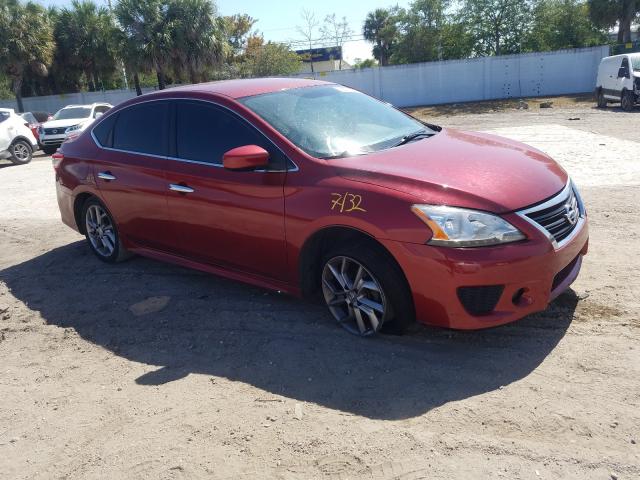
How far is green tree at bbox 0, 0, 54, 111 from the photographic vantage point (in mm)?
29172

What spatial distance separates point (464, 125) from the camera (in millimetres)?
20250

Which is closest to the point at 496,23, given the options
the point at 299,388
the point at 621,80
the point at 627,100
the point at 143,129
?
the point at 621,80

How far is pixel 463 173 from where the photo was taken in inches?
148

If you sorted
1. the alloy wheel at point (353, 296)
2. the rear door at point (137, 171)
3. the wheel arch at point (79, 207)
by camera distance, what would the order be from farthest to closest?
the wheel arch at point (79, 207) < the rear door at point (137, 171) < the alloy wheel at point (353, 296)

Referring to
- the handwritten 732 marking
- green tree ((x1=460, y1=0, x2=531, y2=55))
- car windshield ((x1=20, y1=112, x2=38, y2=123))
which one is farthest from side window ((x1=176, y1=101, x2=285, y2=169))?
green tree ((x1=460, y1=0, x2=531, y2=55))

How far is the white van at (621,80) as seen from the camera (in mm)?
19078

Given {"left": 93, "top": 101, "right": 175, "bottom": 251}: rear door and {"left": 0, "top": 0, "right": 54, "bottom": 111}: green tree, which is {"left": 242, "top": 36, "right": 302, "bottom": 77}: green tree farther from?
{"left": 93, "top": 101, "right": 175, "bottom": 251}: rear door

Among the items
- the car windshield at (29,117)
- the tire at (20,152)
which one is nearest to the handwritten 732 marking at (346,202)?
the tire at (20,152)

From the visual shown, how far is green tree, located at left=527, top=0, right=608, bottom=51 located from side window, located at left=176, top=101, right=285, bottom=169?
34329 millimetres

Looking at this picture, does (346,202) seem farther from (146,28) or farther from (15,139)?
(146,28)

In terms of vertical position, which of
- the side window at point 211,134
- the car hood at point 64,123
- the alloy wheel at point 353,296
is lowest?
the alloy wheel at point 353,296

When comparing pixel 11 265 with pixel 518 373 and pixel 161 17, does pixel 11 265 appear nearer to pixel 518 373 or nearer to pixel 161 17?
pixel 518 373

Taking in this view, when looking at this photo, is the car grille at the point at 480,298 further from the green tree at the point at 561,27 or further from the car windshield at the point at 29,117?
the green tree at the point at 561,27

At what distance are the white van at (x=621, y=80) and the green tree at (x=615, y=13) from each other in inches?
522
